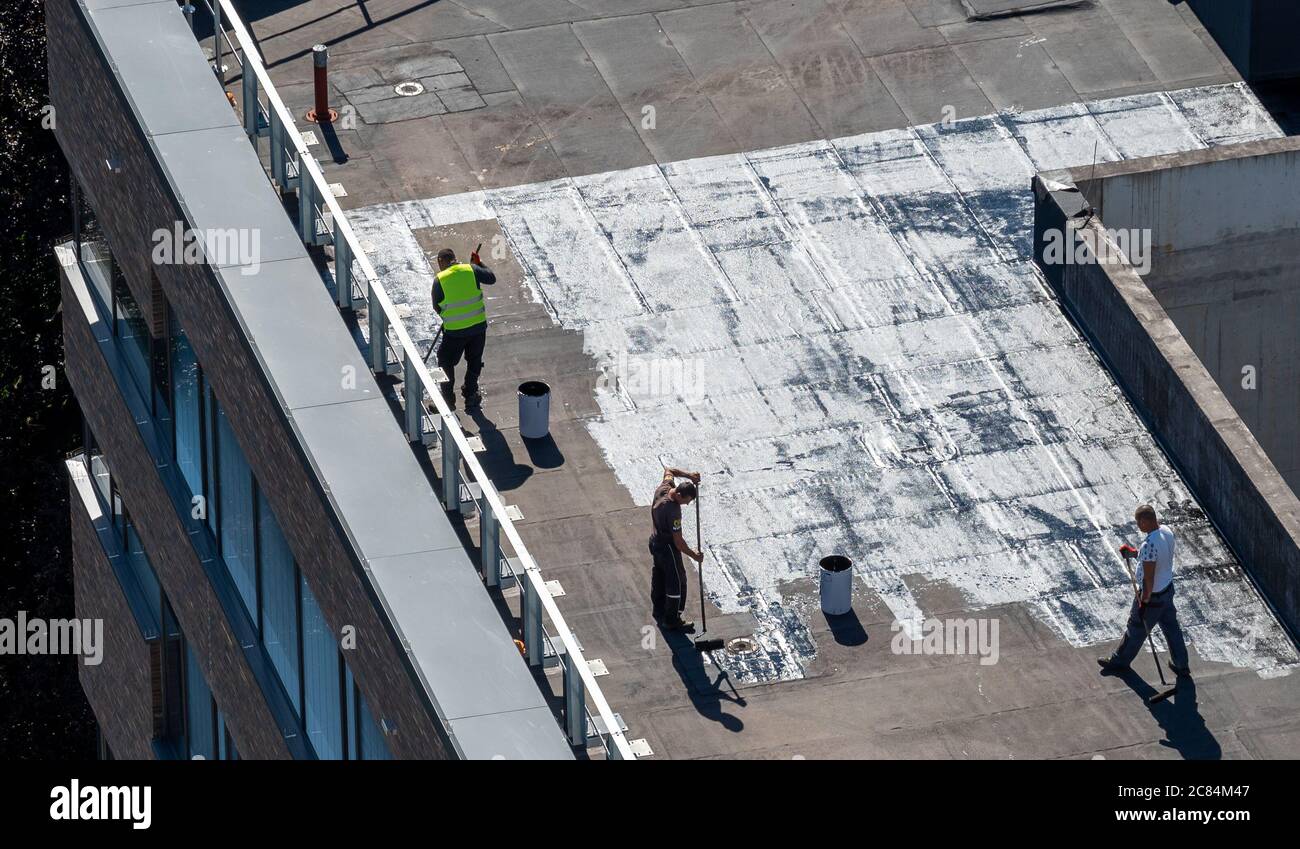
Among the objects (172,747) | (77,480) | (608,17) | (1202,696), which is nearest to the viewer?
(1202,696)

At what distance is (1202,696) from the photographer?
2442 cm

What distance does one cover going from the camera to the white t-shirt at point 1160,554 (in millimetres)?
23938

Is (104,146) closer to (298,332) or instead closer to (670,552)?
(298,332)

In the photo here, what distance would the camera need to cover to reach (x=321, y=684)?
22.2 metres

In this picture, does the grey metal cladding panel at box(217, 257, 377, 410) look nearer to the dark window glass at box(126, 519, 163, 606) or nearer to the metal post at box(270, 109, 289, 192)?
the metal post at box(270, 109, 289, 192)

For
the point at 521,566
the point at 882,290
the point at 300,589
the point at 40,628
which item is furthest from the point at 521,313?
the point at 40,628

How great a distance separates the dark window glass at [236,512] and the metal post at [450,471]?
3622mm

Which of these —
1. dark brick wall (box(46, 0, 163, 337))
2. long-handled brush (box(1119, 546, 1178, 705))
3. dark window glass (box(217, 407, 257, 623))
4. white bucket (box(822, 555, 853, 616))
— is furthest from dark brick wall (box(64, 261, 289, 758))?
long-handled brush (box(1119, 546, 1178, 705))

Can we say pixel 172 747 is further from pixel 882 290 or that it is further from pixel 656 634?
pixel 882 290

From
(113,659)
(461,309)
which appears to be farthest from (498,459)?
(113,659)

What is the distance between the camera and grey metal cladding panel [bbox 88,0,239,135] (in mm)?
24078

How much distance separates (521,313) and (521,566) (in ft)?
34.2
